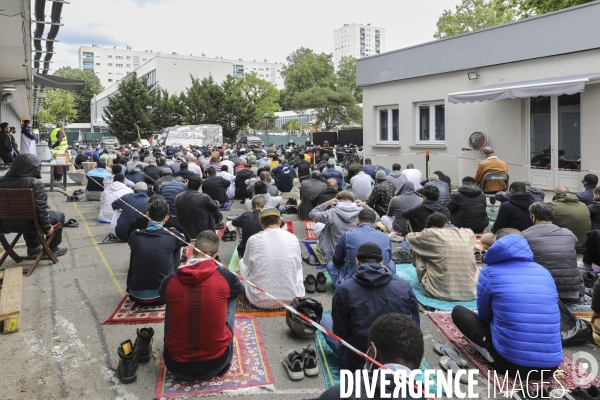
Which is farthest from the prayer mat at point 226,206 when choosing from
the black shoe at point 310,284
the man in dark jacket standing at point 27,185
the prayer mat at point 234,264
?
the black shoe at point 310,284

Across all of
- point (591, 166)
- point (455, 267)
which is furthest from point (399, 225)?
point (591, 166)

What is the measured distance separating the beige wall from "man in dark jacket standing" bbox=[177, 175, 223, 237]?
10.3 metres

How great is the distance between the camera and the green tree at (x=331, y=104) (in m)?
50.9

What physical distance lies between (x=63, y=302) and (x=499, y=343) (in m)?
5.03

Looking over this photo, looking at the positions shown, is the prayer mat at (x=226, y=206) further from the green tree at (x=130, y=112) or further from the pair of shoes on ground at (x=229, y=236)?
the green tree at (x=130, y=112)

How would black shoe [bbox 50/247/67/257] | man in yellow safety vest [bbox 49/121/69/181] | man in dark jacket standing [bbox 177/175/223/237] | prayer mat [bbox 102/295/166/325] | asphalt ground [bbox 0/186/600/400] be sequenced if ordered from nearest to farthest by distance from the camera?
1. asphalt ground [bbox 0/186/600/400]
2. prayer mat [bbox 102/295/166/325]
3. black shoe [bbox 50/247/67/257]
4. man in dark jacket standing [bbox 177/175/223/237]
5. man in yellow safety vest [bbox 49/121/69/181]

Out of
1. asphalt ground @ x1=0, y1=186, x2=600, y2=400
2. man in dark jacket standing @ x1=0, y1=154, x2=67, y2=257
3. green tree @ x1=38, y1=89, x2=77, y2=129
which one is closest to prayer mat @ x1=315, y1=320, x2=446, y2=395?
asphalt ground @ x1=0, y1=186, x2=600, y2=400

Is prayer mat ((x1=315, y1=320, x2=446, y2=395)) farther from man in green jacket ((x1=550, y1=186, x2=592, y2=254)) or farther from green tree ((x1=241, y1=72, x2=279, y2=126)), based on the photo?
green tree ((x1=241, y1=72, x2=279, y2=126))

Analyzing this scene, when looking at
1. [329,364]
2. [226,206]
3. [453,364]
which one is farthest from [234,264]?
[226,206]

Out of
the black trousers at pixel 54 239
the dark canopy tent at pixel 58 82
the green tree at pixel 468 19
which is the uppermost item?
the green tree at pixel 468 19

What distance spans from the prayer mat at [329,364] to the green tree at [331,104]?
46889 mm

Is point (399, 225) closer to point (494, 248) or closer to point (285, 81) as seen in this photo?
point (494, 248)

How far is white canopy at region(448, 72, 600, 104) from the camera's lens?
483 inches

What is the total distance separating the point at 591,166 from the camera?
521 inches
